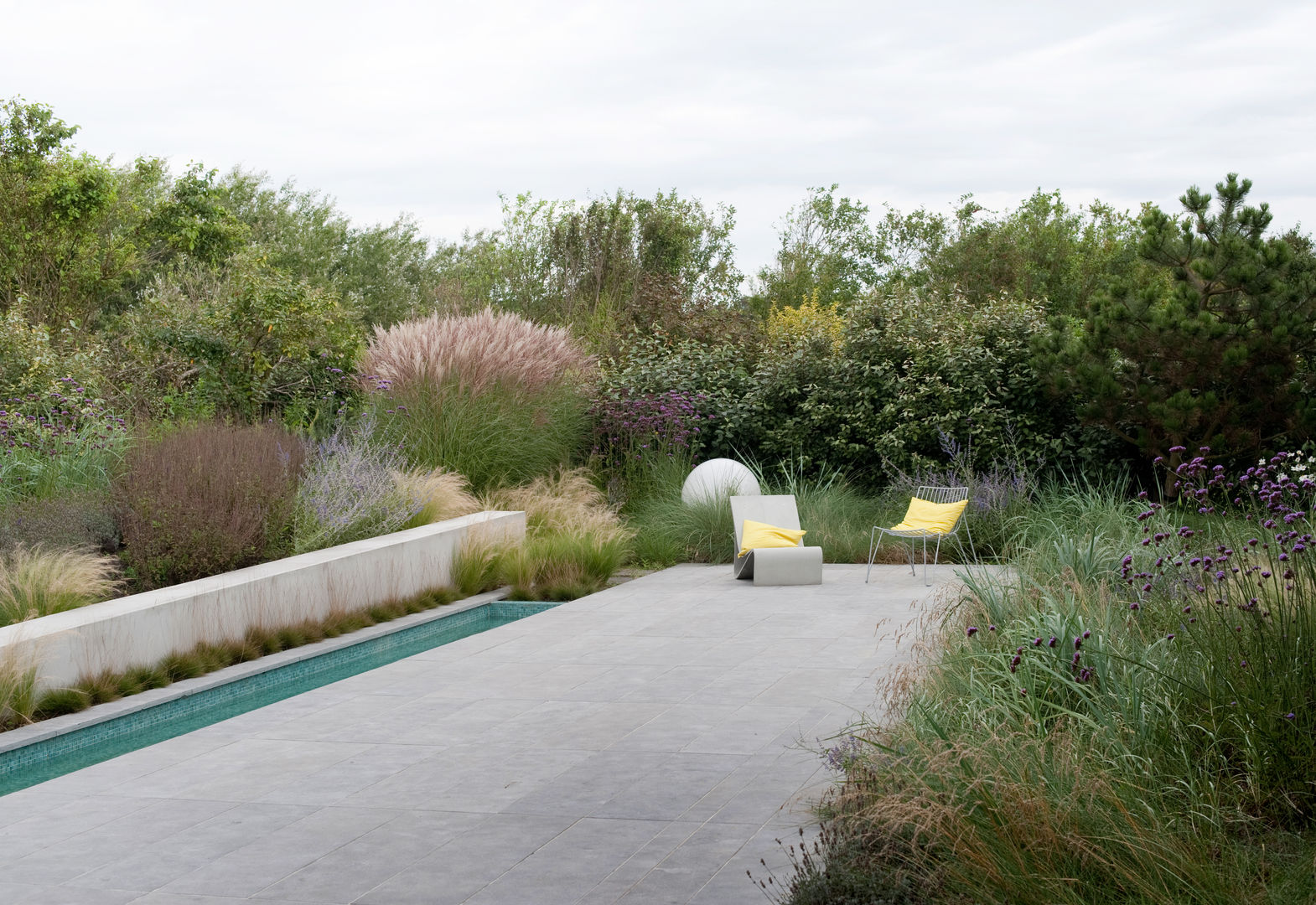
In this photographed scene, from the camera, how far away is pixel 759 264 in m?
29.2

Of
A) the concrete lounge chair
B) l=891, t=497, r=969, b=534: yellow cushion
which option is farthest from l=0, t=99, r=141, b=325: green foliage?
l=891, t=497, r=969, b=534: yellow cushion

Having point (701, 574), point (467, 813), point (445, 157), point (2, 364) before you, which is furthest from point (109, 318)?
point (467, 813)

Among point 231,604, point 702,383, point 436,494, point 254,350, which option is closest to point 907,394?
point 702,383

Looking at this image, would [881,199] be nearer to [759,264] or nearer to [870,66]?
[759,264]

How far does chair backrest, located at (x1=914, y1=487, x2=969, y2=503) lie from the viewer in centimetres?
978

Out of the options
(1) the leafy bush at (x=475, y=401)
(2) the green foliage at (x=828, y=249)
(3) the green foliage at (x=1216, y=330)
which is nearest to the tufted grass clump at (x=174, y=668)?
(1) the leafy bush at (x=475, y=401)

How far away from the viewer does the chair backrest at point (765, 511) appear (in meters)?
9.41

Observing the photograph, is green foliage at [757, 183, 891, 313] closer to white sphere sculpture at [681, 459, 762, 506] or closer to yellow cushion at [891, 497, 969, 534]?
white sphere sculpture at [681, 459, 762, 506]

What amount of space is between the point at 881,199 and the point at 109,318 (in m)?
18.1

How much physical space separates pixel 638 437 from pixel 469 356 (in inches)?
73.3

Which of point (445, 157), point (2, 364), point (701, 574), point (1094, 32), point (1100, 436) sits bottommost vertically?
point (701, 574)

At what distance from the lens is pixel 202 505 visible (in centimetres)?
698

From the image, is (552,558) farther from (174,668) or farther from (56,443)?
(56,443)

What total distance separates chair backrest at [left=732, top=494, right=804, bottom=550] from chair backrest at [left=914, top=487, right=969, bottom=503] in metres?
1.21
